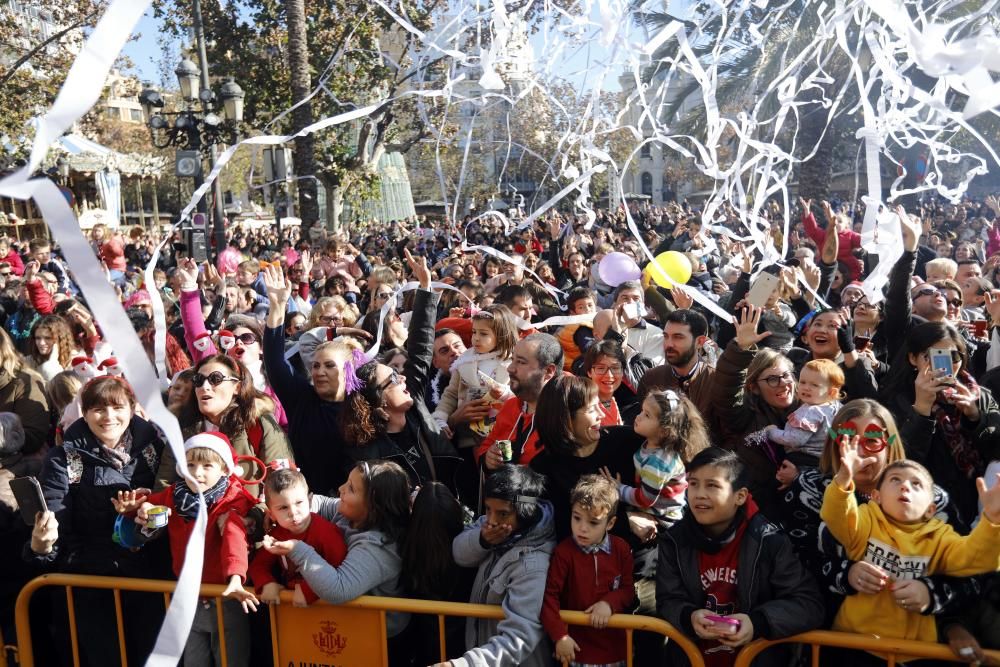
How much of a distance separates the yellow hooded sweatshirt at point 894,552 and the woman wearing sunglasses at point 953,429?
0.77 metres

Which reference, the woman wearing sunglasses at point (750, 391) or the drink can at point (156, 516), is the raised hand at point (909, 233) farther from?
the drink can at point (156, 516)

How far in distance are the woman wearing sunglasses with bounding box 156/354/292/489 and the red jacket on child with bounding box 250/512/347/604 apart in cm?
50

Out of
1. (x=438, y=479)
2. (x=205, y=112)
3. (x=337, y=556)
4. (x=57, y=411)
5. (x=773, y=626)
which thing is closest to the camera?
(x=773, y=626)

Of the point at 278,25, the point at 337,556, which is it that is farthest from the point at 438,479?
the point at 278,25

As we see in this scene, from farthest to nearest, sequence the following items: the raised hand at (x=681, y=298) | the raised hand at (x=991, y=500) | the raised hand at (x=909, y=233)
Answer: the raised hand at (x=681, y=298), the raised hand at (x=909, y=233), the raised hand at (x=991, y=500)

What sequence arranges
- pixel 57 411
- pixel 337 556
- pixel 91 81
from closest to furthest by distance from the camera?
pixel 91 81 → pixel 337 556 → pixel 57 411

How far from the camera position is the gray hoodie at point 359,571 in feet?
10.0

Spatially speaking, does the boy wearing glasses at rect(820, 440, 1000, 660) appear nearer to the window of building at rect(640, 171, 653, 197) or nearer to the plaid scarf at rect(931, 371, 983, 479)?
the plaid scarf at rect(931, 371, 983, 479)

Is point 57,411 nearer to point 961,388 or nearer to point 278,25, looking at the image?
point 961,388

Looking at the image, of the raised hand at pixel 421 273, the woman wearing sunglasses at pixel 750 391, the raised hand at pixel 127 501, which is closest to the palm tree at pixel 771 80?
the raised hand at pixel 421 273

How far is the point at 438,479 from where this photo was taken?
4.10m

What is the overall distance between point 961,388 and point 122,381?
3368 mm

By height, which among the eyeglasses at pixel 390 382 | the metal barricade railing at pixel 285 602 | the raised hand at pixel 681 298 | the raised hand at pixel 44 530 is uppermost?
the raised hand at pixel 681 298

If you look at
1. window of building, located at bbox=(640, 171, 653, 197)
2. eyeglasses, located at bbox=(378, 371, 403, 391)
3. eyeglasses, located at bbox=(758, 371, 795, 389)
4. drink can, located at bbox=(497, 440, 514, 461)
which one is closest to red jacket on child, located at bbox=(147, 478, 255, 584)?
eyeglasses, located at bbox=(378, 371, 403, 391)
